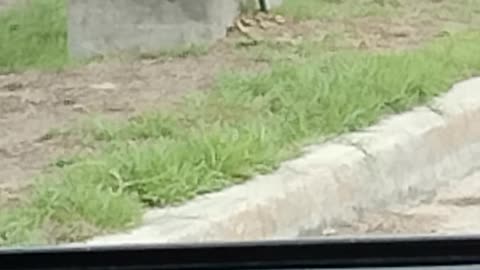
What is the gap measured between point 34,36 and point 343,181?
2.87 m

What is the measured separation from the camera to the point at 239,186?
3533mm

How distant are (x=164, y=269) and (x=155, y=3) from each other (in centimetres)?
391

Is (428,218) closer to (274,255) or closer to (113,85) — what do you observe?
(113,85)

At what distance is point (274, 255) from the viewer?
1765 mm

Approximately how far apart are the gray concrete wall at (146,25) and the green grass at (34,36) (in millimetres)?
163

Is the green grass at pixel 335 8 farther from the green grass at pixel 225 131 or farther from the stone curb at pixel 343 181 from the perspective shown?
the stone curb at pixel 343 181

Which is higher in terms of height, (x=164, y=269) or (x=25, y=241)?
(x=164, y=269)

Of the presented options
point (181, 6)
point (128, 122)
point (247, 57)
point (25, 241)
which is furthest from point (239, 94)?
point (25, 241)

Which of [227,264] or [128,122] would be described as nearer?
[227,264]

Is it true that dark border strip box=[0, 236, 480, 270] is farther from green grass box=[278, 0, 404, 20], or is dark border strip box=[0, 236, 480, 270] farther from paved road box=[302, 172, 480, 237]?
green grass box=[278, 0, 404, 20]

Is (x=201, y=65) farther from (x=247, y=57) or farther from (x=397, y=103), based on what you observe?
(x=397, y=103)

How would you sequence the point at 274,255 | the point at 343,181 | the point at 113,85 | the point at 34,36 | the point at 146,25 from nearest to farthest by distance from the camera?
1. the point at 274,255
2. the point at 343,181
3. the point at 113,85
4. the point at 146,25
5. the point at 34,36

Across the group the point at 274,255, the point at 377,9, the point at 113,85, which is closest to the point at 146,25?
the point at 113,85

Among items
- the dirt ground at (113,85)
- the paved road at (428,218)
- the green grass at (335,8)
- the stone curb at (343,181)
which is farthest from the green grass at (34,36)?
the paved road at (428,218)
